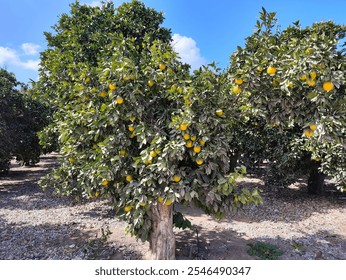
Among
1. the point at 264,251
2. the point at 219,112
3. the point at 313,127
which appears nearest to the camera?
the point at 313,127

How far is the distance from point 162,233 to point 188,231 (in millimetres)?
1909

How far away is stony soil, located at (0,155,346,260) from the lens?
461cm

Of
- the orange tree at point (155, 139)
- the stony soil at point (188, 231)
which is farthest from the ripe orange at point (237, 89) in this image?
the stony soil at point (188, 231)

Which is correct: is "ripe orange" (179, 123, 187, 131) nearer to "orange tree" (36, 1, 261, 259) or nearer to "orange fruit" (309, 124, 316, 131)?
"orange tree" (36, 1, 261, 259)

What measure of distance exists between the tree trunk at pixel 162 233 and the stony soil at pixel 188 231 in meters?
0.65

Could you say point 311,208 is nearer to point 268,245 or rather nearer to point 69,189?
point 268,245

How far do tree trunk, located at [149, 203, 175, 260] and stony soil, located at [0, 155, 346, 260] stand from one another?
2.12 ft

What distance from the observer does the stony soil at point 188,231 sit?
461cm

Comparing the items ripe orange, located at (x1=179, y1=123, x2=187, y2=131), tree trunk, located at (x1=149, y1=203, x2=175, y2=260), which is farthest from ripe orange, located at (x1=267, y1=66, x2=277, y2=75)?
tree trunk, located at (x1=149, y1=203, x2=175, y2=260)

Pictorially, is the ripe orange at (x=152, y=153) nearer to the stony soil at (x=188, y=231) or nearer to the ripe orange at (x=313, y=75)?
the ripe orange at (x=313, y=75)

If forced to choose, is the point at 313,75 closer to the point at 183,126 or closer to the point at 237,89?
the point at 237,89

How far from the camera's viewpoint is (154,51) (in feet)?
10.9

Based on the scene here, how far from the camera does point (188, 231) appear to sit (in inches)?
218

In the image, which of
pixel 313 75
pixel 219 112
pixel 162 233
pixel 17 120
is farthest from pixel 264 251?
pixel 17 120
